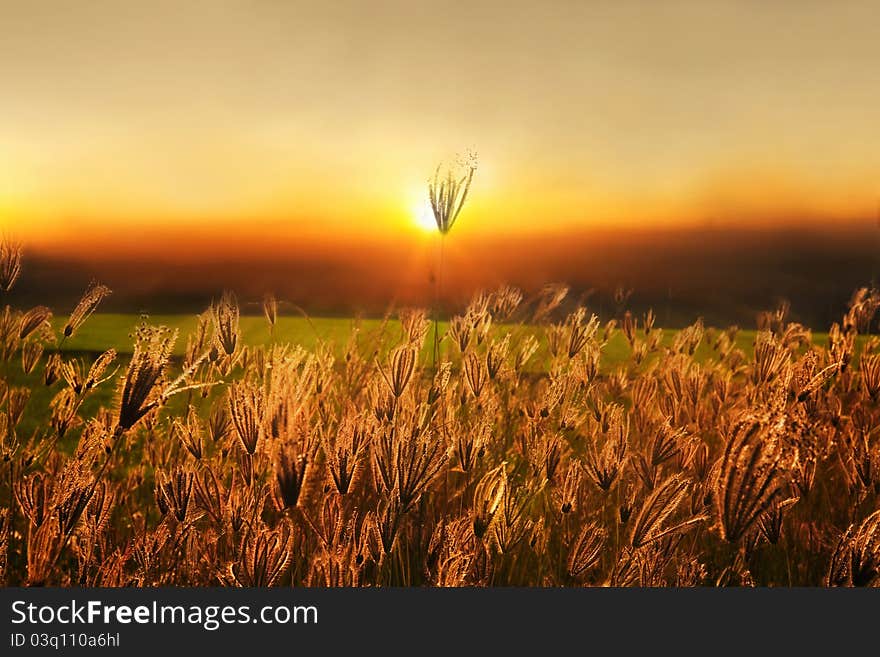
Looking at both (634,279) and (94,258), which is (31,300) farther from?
(634,279)

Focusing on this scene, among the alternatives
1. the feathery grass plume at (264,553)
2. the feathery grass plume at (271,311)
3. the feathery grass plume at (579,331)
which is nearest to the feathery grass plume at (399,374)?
the feathery grass plume at (264,553)

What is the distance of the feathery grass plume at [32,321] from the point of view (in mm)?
2391

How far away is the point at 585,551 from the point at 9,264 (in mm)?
2117

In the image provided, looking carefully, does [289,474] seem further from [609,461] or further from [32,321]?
[32,321]

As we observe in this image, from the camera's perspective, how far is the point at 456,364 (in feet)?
8.77

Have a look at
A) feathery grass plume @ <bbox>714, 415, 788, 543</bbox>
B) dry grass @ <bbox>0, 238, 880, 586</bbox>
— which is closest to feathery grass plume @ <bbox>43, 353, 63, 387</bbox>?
dry grass @ <bbox>0, 238, 880, 586</bbox>

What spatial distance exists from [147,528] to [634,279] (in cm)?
214

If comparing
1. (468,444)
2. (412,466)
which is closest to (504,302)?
(468,444)

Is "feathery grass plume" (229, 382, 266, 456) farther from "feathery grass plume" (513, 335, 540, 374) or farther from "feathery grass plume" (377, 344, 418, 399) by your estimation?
"feathery grass plume" (513, 335, 540, 374)

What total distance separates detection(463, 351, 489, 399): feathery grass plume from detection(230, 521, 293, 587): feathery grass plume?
0.79 metres

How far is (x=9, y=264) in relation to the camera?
2.34m

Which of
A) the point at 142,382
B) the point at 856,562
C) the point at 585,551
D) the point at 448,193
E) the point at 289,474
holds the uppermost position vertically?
the point at 448,193

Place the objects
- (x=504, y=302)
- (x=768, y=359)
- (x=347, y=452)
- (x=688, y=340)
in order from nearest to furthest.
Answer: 1. (x=347, y=452)
2. (x=768, y=359)
3. (x=504, y=302)
4. (x=688, y=340)

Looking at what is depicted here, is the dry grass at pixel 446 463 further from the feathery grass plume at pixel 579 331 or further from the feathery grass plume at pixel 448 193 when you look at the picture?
the feathery grass plume at pixel 448 193
